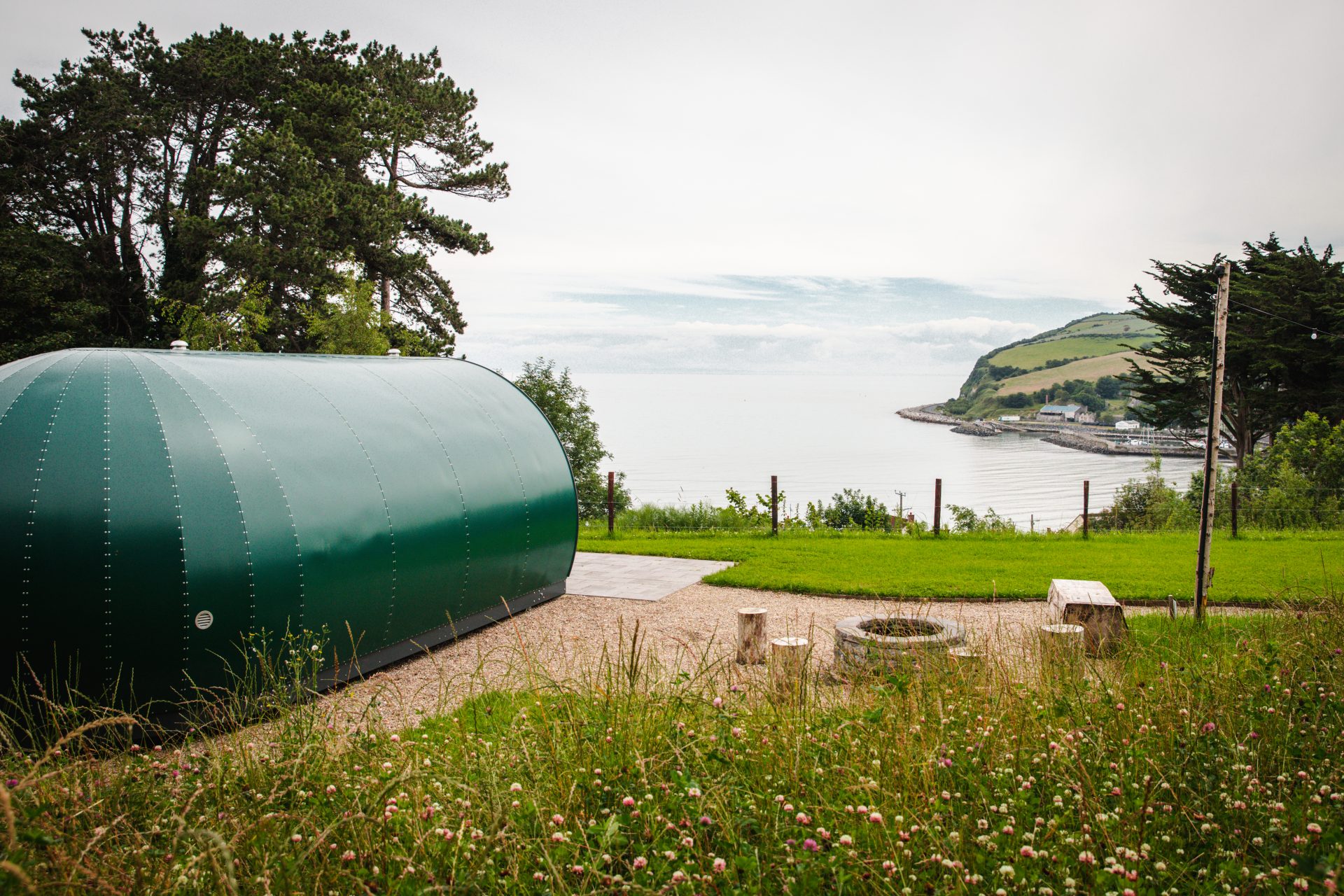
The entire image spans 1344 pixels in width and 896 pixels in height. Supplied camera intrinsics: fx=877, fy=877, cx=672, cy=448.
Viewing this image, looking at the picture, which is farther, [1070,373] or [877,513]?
[1070,373]

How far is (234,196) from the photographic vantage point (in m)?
25.2

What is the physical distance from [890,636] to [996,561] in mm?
7106

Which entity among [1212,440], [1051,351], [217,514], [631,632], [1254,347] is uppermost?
[1051,351]

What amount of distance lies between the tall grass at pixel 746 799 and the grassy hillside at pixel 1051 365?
215 feet

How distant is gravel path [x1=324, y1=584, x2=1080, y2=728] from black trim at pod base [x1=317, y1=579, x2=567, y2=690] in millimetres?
105

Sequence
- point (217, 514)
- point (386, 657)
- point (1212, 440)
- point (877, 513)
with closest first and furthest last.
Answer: point (217, 514)
point (386, 657)
point (1212, 440)
point (877, 513)

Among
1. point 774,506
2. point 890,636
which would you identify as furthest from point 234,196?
point 890,636

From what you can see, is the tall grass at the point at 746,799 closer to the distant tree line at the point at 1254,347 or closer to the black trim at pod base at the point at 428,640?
the black trim at pod base at the point at 428,640

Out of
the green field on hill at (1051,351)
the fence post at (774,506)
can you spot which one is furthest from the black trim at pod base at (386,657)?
the green field on hill at (1051,351)

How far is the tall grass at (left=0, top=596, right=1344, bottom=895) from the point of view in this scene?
10.0 ft

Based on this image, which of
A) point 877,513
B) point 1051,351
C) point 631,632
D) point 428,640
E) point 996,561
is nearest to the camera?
point 428,640

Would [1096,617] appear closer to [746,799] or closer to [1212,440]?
[1212,440]

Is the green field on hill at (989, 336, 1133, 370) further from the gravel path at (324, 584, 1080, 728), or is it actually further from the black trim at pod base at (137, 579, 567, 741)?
the black trim at pod base at (137, 579, 567, 741)

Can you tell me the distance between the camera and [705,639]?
30.2ft
